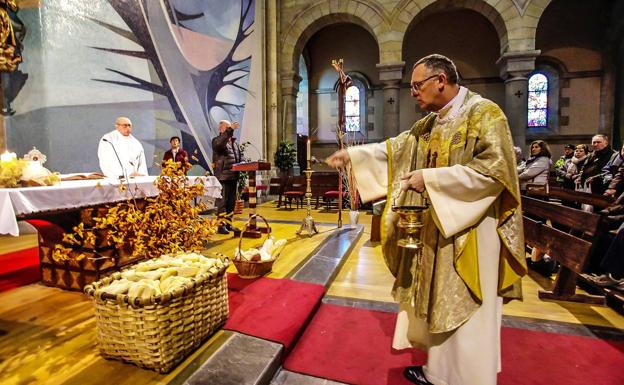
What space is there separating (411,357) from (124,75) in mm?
6098

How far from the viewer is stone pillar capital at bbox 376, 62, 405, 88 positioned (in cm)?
1084

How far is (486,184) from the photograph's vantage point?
160 cm

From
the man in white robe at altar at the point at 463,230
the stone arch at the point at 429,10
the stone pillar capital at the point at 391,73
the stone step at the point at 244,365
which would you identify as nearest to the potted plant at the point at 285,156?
the stone pillar capital at the point at 391,73

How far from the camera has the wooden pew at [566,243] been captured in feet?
8.84

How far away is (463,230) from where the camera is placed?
171cm

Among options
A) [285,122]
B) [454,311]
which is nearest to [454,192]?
[454,311]

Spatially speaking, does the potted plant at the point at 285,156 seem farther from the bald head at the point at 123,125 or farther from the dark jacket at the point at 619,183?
the dark jacket at the point at 619,183

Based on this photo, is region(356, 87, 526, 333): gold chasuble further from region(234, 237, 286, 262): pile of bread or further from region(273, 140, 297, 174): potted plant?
region(273, 140, 297, 174): potted plant

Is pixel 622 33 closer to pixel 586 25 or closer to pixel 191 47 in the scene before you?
pixel 586 25

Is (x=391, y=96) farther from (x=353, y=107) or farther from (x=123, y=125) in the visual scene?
(x=123, y=125)

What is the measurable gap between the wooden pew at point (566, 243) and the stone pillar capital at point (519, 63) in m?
8.10

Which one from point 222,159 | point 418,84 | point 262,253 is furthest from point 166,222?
point 222,159

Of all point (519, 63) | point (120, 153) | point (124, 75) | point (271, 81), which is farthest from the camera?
point (271, 81)

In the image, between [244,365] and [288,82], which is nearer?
[244,365]
